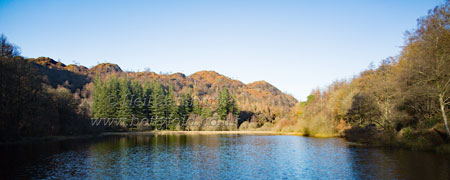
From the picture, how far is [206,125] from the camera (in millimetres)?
83875

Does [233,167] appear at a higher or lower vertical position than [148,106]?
lower

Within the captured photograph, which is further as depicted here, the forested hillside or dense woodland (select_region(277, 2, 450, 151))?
the forested hillside

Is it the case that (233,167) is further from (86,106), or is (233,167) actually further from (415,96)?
(86,106)

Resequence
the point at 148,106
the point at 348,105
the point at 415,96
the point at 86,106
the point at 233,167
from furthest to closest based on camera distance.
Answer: the point at 148,106
the point at 86,106
the point at 348,105
the point at 415,96
the point at 233,167

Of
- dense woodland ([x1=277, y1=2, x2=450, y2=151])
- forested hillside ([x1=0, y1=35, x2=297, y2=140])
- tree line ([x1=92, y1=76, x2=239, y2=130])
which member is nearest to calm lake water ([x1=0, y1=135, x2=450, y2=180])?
dense woodland ([x1=277, y1=2, x2=450, y2=151])

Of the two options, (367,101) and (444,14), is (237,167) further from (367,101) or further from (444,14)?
(367,101)

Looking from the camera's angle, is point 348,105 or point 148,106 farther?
point 148,106

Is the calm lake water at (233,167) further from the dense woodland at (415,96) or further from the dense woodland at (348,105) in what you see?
the dense woodland at (348,105)

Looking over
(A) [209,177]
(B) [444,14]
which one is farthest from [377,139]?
(A) [209,177]

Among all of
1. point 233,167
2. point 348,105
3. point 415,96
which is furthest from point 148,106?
point 415,96

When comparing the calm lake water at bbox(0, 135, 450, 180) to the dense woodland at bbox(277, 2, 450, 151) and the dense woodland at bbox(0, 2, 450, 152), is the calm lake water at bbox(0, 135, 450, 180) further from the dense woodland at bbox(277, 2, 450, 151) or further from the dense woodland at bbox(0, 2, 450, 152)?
the dense woodland at bbox(0, 2, 450, 152)

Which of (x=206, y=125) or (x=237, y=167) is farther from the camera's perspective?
(x=206, y=125)

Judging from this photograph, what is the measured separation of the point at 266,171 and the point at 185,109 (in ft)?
239

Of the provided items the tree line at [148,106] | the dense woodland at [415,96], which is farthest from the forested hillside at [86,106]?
the dense woodland at [415,96]
